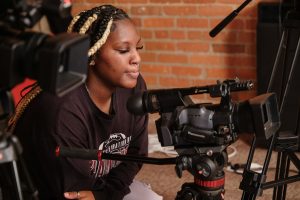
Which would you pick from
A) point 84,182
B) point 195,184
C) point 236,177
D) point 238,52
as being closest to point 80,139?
point 84,182

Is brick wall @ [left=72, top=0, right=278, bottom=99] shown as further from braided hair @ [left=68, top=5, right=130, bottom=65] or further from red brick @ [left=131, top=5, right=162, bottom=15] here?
braided hair @ [left=68, top=5, right=130, bottom=65]

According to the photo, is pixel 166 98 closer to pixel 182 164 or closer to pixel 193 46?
pixel 182 164

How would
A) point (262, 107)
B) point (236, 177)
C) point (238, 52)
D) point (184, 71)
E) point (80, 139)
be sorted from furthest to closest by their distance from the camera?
1. point (184, 71)
2. point (238, 52)
3. point (236, 177)
4. point (80, 139)
5. point (262, 107)

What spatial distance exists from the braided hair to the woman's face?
2 centimetres

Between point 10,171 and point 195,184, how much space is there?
423 millimetres

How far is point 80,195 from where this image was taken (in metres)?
1.50

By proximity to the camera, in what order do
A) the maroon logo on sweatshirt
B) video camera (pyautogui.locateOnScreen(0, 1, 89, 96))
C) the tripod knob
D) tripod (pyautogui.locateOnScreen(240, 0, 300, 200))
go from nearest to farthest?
video camera (pyautogui.locateOnScreen(0, 1, 89, 96)), the tripod knob, tripod (pyautogui.locateOnScreen(240, 0, 300, 200)), the maroon logo on sweatshirt

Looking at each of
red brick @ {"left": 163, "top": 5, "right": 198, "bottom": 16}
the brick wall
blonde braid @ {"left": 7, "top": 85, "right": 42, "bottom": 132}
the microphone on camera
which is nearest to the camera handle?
the microphone on camera

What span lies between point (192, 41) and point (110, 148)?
1.49m

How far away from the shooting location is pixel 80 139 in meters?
1.53

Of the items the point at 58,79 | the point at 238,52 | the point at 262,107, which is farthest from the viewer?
the point at 238,52

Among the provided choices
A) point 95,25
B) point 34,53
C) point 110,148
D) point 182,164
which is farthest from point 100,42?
point 34,53

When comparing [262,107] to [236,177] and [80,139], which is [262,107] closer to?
[80,139]

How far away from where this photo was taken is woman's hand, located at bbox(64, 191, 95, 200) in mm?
1460
